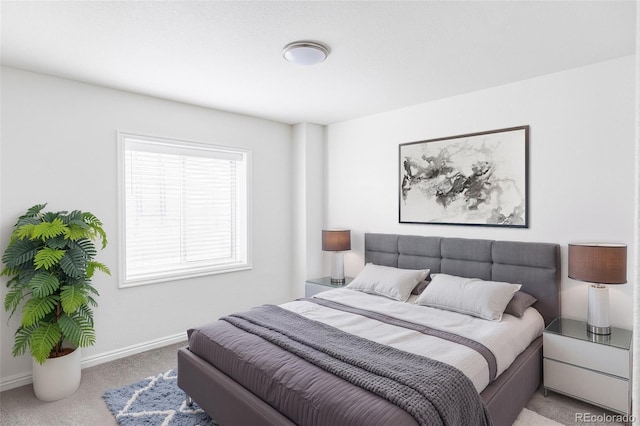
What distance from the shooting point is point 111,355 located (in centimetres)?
333

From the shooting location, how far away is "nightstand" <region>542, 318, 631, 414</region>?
233cm

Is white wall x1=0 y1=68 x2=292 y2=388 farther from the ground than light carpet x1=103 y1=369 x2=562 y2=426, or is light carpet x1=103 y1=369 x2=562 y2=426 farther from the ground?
white wall x1=0 y1=68 x2=292 y2=388

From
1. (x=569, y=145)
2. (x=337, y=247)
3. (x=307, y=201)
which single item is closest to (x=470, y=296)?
Answer: (x=569, y=145)

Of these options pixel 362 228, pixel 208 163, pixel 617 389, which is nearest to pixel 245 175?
pixel 208 163

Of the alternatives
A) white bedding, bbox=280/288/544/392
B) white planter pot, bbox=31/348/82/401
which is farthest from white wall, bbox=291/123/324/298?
white planter pot, bbox=31/348/82/401

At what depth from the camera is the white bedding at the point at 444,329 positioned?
2077mm

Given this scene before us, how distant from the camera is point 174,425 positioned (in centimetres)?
234

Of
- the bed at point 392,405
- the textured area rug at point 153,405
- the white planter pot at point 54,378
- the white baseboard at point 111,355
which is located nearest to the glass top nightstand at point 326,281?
the bed at point 392,405

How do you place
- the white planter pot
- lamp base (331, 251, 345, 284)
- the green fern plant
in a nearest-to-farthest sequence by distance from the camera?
the green fern plant < the white planter pot < lamp base (331, 251, 345, 284)

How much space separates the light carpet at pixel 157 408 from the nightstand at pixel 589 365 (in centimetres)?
34

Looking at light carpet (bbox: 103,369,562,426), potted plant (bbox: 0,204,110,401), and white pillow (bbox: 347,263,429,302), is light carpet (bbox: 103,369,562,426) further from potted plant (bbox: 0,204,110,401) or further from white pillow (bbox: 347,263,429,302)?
white pillow (bbox: 347,263,429,302)

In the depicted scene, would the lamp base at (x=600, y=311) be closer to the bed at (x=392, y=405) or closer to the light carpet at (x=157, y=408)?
the bed at (x=392, y=405)

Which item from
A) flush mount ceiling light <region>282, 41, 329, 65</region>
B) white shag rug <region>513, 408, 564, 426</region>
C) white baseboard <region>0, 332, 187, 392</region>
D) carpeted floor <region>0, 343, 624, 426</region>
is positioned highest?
flush mount ceiling light <region>282, 41, 329, 65</region>

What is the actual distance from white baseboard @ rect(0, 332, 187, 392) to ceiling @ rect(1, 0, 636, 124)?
2.48m
